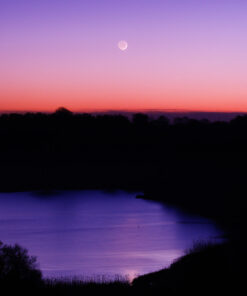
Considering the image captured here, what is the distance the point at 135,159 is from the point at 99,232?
36.6 metres

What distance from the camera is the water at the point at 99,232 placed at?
20.2 m

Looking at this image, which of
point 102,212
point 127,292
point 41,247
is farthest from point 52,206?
point 127,292

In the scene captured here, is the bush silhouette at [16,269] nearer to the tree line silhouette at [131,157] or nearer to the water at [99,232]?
the water at [99,232]

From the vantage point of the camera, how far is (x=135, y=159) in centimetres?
6412

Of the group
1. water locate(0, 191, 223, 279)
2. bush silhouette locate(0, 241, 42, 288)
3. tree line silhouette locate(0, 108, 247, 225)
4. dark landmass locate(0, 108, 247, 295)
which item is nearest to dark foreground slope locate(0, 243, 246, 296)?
bush silhouette locate(0, 241, 42, 288)

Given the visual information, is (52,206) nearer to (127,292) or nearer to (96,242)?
(96,242)

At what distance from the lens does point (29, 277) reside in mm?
12352

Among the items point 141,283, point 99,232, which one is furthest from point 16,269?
point 99,232

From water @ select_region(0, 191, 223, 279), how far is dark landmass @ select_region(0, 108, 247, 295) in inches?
99.7

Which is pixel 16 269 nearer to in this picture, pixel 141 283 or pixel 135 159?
pixel 141 283

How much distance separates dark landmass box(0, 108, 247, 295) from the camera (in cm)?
4309

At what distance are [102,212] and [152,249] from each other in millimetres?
11869

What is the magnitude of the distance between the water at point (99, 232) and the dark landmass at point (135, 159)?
8.31ft

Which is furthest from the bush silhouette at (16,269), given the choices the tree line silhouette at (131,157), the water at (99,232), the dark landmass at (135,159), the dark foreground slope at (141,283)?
the tree line silhouette at (131,157)
